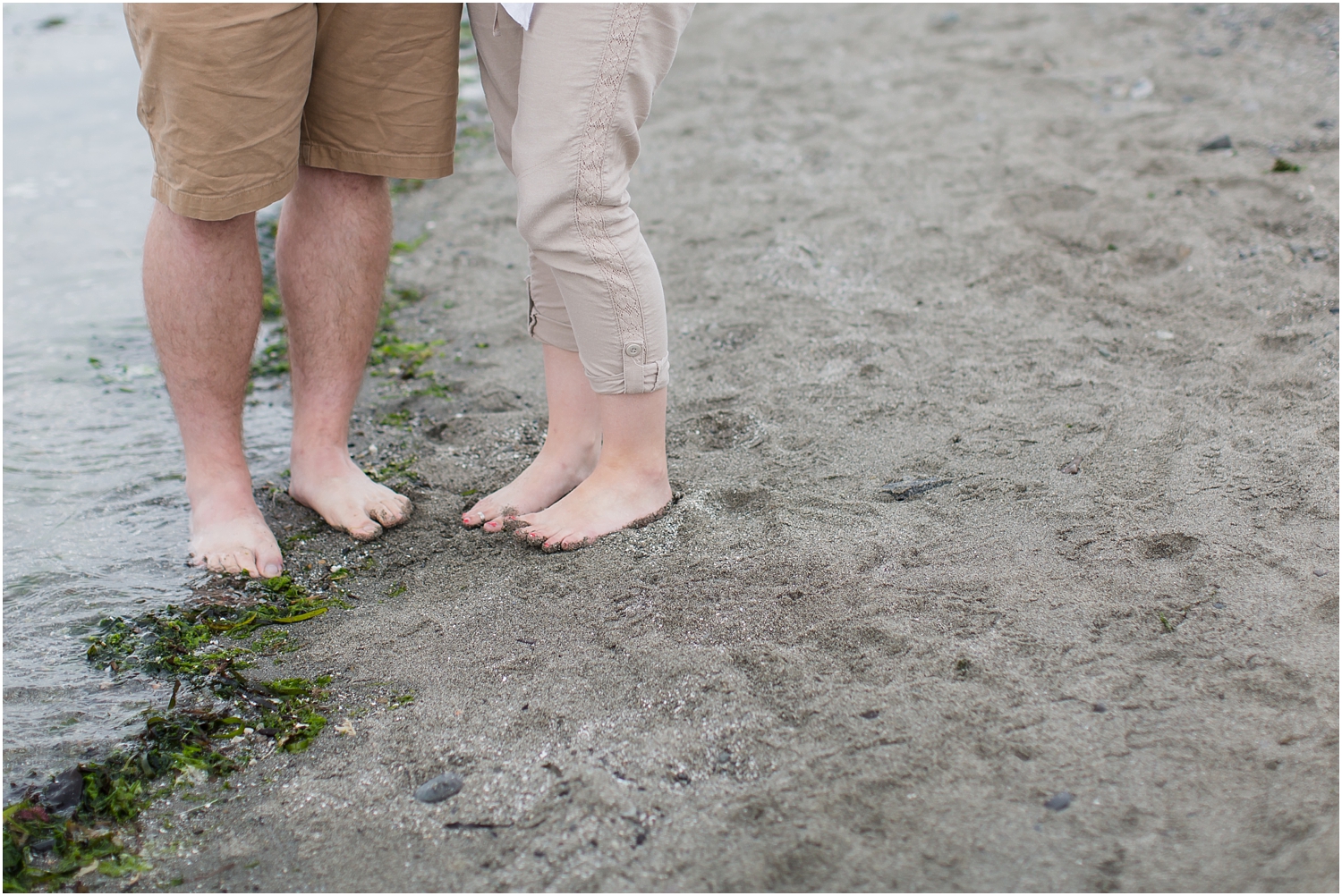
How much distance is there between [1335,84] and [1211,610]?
3.54m

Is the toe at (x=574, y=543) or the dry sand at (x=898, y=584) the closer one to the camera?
the dry sand at (x=898, y=584)

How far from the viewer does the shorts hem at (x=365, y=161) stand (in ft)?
6.70

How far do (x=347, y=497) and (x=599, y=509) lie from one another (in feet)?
1.89

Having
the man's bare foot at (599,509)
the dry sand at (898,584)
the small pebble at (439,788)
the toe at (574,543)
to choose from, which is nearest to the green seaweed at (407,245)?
the dry sand at (898,584)

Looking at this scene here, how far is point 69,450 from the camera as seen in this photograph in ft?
8.54

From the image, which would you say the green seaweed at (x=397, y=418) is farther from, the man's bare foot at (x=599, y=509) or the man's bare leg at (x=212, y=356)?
the man's bare foot at (x=599, y=509)

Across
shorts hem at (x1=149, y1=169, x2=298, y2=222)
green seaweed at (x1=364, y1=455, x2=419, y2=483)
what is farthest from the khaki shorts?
green seaweed at (x1=364, y1=455, x2=419, y2=483)

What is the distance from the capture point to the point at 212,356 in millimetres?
2027

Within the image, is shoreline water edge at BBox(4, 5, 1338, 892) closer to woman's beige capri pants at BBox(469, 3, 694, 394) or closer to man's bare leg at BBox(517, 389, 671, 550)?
man's bare leg at BBox(517, 389, 671, 550)

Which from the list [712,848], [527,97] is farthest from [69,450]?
[712,848]

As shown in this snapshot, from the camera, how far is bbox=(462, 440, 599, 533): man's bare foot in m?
2.17

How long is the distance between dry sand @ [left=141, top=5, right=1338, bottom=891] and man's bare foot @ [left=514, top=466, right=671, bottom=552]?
5 centimetres

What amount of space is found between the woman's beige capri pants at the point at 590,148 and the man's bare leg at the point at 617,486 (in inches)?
2.9

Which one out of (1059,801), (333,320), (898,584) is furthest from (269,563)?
(1059,801)
